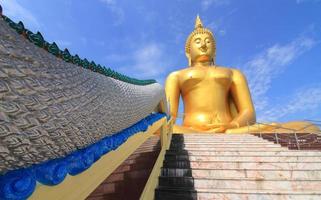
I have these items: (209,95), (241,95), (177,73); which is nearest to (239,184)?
(209,95)

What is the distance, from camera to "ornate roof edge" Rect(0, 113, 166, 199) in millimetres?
593

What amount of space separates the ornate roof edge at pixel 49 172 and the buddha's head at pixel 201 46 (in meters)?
10.7

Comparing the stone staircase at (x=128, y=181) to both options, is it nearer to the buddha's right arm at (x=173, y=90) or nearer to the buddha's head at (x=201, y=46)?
the buddha's right arm at (x=173, y=90)

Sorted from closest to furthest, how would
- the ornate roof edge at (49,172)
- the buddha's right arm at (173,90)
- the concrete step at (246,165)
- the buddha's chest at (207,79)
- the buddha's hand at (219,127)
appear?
the ornate roof edge at (49,172), the concrete step at (246,165), the buddha's hand at (219,127), the buddha's right arm at (173,90), the buddha's chest at (207,79)

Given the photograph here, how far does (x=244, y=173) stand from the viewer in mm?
2918

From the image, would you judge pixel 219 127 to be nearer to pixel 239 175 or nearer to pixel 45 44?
pixel 239 175

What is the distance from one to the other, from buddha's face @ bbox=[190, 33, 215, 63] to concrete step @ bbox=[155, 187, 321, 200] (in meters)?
9.43

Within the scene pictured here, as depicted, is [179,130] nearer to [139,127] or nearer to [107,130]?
[139,127]

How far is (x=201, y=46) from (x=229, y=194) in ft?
31.3

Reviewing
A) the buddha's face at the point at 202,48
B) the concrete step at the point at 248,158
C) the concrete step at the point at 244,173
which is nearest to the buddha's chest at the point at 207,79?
the buddha's face at the point at 202,48

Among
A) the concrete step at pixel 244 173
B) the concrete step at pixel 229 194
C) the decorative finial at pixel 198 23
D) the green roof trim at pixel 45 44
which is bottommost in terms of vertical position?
the concrete step at pixel 229 194

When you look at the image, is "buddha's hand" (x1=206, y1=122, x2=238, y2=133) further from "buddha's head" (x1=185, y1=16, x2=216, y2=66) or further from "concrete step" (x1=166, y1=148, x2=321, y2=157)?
"concrete step" (x1=166, y1=148, x2=321, y2=157)

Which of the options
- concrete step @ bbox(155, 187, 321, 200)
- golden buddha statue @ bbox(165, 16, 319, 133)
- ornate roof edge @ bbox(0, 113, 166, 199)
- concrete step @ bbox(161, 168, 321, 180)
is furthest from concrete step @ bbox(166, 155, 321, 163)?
golden buddha statue @ bbox(165, 16, 319, 133)

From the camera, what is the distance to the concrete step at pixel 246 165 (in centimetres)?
302
